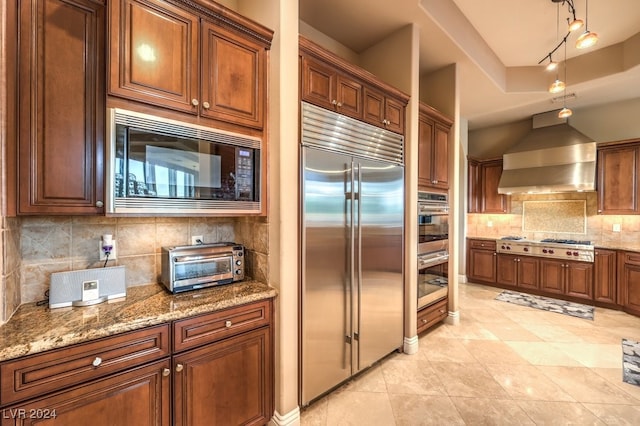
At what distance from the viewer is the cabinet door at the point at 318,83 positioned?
1870mm

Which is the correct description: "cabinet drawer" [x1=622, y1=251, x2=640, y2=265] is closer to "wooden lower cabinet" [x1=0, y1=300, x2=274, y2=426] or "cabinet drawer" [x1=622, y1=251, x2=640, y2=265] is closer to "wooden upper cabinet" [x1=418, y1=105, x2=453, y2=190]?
"wooden upper cabinet" [x1=418, y1=105, x2=453, y2=190]

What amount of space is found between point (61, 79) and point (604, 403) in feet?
13.3

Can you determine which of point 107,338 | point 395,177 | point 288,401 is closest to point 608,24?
point 395,177

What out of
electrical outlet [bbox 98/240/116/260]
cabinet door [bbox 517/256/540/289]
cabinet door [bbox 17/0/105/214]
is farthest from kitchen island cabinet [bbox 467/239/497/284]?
cabinet door [bbox 17/0/105/214]

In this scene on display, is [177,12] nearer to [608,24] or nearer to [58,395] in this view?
[58,395]

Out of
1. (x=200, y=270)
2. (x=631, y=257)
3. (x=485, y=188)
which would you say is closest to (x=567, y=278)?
(x=631, y=257)

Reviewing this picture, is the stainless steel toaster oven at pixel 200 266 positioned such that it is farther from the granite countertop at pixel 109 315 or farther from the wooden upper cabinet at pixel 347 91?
the wooden upper cabinet at pixel 347 91

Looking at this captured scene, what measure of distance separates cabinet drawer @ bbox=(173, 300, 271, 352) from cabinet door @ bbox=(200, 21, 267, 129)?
1.15 metres

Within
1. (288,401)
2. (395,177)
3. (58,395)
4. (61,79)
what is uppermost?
(61,79)

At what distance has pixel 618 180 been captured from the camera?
3.86 metres

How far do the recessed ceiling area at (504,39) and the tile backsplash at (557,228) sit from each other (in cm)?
164

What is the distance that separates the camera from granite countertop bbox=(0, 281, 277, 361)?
1.03 metres

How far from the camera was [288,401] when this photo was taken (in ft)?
5.57

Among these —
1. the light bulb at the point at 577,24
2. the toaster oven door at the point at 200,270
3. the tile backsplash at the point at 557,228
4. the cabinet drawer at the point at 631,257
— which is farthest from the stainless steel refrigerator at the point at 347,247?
the tile backsplash at the point at 557,228
